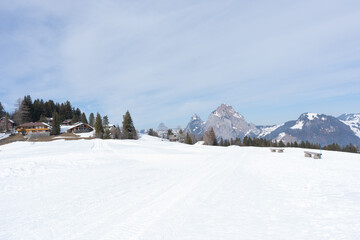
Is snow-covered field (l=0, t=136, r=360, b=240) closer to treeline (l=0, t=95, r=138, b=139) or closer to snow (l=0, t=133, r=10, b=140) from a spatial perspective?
treeline (l=0, t=95, r=138, b=139)

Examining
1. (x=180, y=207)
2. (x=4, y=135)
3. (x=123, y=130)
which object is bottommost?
(x=180, y=207)

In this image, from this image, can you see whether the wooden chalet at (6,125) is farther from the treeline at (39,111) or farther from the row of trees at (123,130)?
the row of trees at (123,130)

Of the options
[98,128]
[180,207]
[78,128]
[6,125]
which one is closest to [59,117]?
[78,128]

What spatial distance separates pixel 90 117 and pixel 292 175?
123 meters

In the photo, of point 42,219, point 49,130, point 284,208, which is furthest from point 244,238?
point 49,130

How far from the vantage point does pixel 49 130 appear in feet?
284

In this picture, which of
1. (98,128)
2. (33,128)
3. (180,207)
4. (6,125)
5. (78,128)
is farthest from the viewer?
(78,128)

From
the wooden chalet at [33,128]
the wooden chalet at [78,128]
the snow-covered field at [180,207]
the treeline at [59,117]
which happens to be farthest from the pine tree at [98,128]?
the snow-covered field at [180,207]

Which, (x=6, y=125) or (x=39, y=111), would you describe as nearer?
(x=6, y=125)

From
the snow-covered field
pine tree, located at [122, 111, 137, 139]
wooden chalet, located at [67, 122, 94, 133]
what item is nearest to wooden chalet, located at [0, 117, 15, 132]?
wooden chalet, located at [67, 122, 94, 133]

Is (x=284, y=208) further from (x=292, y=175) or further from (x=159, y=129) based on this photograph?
(x=159, y=129)

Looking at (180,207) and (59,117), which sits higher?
(59,117)

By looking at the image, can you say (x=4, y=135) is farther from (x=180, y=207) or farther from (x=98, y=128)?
(x=180, y=207)

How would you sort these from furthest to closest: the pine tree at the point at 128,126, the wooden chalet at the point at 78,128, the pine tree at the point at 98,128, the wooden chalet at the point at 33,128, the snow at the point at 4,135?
the wooden chalet at the point at 78,128
the wooden chalet at the point at 33,128
the pine tree at the point at 128,126
the snow at the point at 4,135
the pine tree at the point at 98,128
